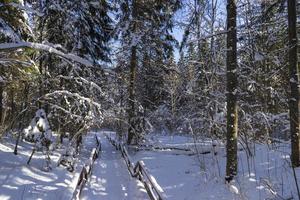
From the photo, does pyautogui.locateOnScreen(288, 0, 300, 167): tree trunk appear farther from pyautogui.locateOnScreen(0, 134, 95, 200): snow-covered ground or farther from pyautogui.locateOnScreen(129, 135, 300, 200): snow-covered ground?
pyautogui.locateOnScreen(0, 134, 95, 200): snow-covered ground

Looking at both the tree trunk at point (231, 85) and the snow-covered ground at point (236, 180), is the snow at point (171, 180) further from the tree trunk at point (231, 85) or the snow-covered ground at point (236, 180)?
the tree trunk at point (231, 85)

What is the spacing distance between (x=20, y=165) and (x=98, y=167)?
4385mm

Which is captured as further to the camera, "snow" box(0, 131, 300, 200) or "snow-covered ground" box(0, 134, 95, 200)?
"snow-covered ground" box(0, 134, 95, 200)

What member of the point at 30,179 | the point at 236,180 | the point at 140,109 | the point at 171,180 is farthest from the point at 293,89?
the point at 140,109

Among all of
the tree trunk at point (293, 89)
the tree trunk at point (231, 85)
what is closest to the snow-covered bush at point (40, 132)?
the tree trunk at point (231, 85)

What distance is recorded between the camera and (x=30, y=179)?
11.2 meters

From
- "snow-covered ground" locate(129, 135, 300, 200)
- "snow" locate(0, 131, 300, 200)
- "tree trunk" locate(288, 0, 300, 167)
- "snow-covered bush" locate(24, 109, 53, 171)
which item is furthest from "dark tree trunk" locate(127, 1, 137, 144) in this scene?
"tree trunk" locate(288, 0, 300, 167)

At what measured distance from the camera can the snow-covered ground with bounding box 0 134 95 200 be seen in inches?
379

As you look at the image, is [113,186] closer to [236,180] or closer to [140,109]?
[236,180]

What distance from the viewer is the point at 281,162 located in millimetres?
10609

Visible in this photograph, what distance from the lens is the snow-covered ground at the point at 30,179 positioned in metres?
9.62

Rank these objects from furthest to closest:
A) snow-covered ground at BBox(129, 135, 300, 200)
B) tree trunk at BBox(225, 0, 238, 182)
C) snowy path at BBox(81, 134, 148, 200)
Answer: snowy path at BBox(81, 134, 148, 200), tree trunk at BBox(225, 0, 238, 182), snow-covered ground at BBox(129, 135, 300, 200)

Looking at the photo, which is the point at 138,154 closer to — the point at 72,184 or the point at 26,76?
the point at 72,184

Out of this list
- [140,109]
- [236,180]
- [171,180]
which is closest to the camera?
[236,180]
